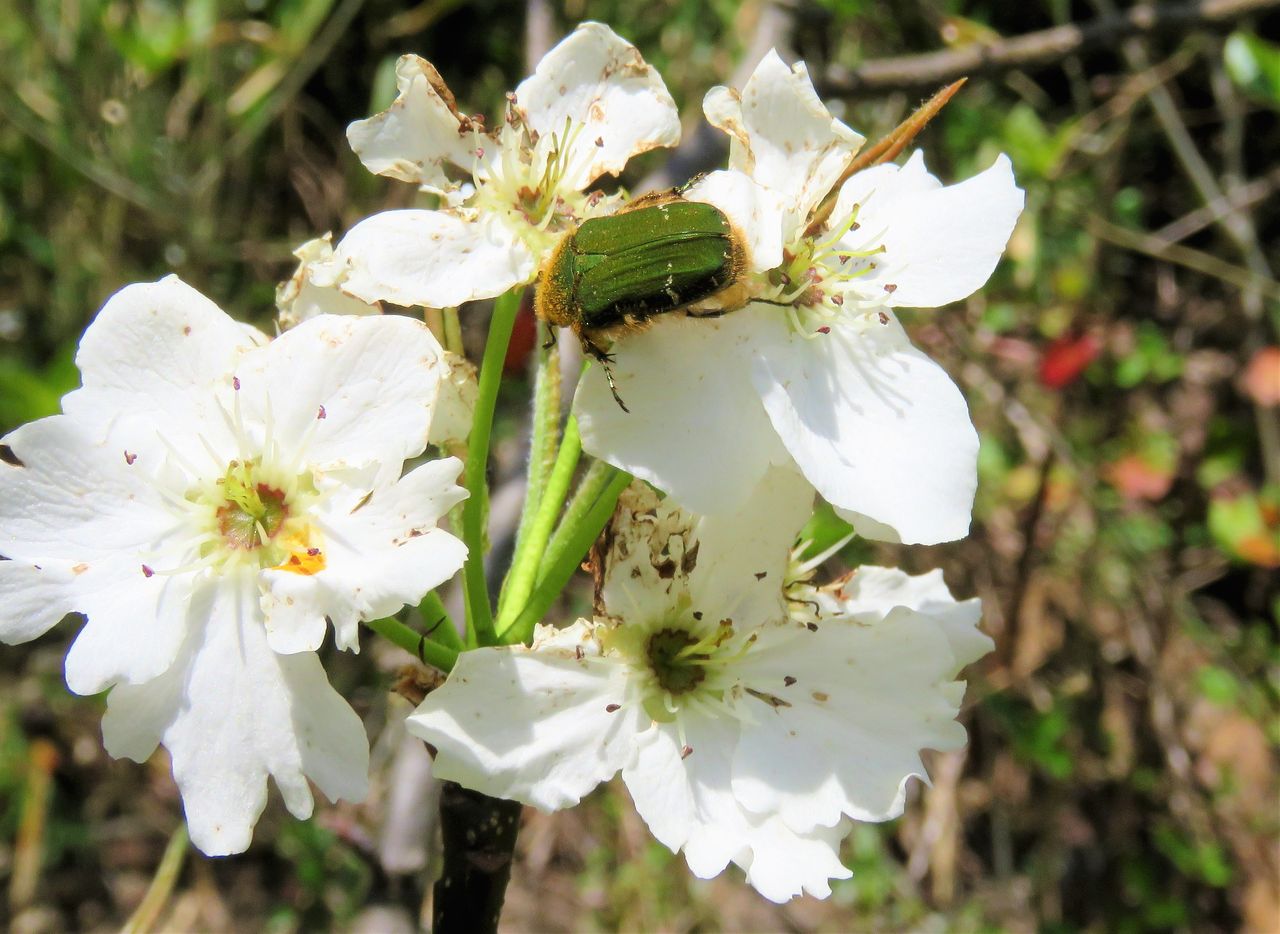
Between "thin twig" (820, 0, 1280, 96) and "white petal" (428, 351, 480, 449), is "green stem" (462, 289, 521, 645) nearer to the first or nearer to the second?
"white petal" (428, 351, 480, 449)

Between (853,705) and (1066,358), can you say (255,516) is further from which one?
(1066,358)

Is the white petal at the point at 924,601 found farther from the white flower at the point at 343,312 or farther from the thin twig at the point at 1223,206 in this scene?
the thin twig at the point at 1223,206

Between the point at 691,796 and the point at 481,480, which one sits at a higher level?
the point at 481,480

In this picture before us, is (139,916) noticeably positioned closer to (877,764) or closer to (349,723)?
(349,723)

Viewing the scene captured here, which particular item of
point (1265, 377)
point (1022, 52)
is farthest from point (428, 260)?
point (1265, 377)

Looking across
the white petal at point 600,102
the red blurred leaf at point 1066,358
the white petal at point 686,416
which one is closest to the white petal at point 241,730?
the white petal at point 686,416
